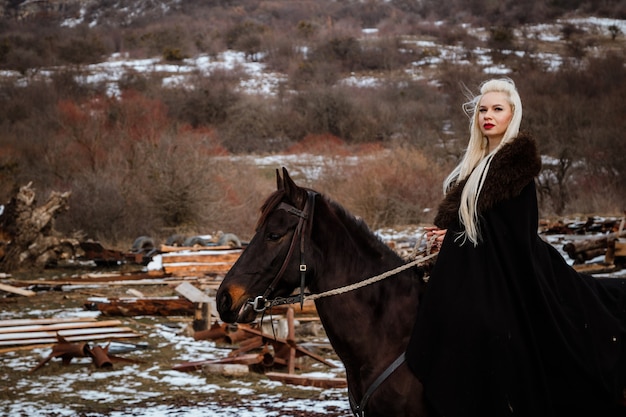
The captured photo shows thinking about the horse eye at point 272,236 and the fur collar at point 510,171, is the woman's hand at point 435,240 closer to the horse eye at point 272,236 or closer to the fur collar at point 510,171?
the fur collar at point 510,171

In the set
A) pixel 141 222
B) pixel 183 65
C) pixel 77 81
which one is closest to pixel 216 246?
pixel 141 222

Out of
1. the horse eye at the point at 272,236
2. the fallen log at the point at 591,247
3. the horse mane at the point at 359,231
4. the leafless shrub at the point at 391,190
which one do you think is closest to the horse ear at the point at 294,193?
the horse mane at the point at 359,231

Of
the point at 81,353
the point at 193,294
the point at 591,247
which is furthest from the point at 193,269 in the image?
the point at 591,247

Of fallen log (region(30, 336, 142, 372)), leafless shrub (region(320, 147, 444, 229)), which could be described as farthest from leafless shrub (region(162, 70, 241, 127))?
fallen log (region(30, 336, 142, 372))

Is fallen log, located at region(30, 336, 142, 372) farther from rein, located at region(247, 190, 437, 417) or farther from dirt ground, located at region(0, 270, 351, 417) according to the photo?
rein, located at region(247, 190, 437, 417)

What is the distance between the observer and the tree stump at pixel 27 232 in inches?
790

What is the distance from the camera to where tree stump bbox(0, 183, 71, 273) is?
2008cm

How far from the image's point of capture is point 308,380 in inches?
348

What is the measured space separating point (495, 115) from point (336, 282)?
1.32 m

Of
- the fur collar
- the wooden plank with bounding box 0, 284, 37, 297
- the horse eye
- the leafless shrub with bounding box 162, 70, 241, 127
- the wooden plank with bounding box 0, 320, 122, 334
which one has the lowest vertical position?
the wooden plank with bounding box 0, 284, 37, 297

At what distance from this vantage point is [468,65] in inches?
3093

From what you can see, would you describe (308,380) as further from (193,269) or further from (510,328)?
(193,269)

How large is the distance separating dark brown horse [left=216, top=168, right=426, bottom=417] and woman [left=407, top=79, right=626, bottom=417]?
0.23m

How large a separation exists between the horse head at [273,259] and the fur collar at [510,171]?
1.00m
